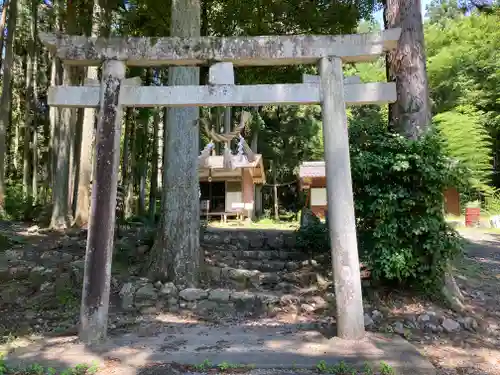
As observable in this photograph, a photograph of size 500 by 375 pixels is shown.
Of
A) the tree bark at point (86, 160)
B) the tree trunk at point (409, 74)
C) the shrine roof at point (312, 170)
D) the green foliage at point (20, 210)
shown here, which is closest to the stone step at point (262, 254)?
the tree trunk at point (409, 74)

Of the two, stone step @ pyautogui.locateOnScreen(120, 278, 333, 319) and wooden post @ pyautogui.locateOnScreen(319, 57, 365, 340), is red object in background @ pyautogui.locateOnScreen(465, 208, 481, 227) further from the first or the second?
wooden post @ pyautogui.locateOnScreen(319, 57, 365, 340)

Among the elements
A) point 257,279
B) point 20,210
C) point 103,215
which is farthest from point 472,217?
point 20,210

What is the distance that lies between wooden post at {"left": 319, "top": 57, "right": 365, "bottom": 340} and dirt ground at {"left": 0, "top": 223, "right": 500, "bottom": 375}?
109 centimetres

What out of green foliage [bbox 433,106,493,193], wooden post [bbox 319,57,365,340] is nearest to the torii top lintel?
wooden post [bbox 319,57,365,340]

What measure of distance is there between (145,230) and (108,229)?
4870mm

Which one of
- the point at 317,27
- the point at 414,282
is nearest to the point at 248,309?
the point at 414,282

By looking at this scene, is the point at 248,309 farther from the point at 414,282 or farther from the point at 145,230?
the point at 145,230

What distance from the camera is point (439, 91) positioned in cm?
2698

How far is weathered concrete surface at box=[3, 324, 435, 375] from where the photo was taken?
3846mm

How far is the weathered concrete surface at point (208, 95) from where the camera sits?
452 cm

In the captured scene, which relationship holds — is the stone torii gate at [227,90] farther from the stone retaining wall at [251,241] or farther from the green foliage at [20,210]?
the green foliage at [20,210]

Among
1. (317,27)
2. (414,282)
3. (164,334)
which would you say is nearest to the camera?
Answer: (164,334)

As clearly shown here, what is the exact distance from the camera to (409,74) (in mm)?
6496

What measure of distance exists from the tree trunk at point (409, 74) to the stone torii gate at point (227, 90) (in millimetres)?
1977
